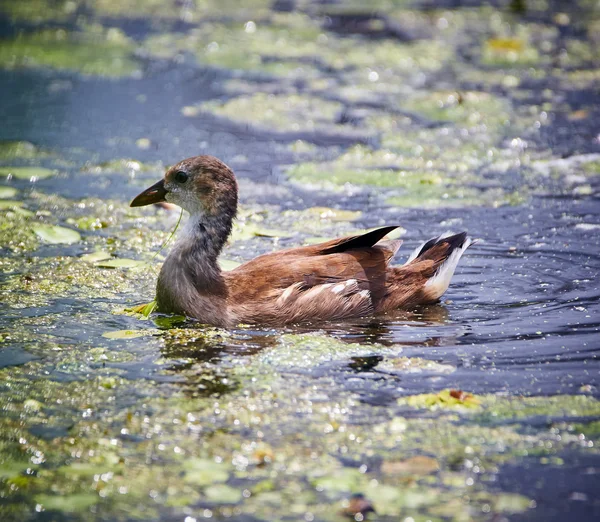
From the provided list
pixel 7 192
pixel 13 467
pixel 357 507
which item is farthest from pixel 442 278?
pixel 7 192

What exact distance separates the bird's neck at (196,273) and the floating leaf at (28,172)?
323cm

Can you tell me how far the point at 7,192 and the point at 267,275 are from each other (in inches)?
136

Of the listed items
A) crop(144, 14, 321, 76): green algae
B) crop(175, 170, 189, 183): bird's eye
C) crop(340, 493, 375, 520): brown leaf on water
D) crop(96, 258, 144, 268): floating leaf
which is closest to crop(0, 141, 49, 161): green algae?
crop(96, 258, 144, 268): floating leaf

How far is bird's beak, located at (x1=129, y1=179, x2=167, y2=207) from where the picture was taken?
21.8 feet

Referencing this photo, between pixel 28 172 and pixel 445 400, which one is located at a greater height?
pixel 28 172

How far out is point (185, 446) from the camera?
4.58 meters

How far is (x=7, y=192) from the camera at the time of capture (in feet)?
28.4

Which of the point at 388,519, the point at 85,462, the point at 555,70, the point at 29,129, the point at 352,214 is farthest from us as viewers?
the point at 555,70

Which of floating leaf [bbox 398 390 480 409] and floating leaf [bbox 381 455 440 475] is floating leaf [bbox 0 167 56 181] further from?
floating leaf [bbox 381 455 440 475]

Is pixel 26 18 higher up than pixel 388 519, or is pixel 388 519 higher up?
pixel 26 18

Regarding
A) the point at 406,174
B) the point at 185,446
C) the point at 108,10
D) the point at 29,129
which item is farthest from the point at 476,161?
the point at 108,10

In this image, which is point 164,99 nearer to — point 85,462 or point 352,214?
point 352,214

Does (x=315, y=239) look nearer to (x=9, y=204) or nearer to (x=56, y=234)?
(x=56, y=234)

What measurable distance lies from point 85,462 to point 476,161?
242 inches
